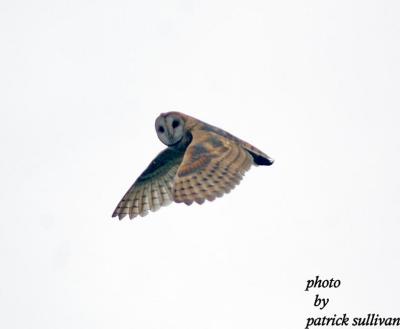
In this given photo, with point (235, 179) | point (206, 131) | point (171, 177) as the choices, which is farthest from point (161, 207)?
point (235, 179)

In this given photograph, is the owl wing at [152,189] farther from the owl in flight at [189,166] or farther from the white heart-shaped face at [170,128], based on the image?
the white heart-shaped face at [170,128]

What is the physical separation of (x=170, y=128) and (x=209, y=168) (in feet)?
7.93

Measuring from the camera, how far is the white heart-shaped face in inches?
885

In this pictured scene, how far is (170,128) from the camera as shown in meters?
22.5

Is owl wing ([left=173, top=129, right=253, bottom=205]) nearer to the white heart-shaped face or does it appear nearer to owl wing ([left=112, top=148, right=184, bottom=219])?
the white heart-shaped face

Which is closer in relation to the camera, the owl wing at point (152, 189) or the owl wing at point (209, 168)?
the owl wing at point (209, 168)

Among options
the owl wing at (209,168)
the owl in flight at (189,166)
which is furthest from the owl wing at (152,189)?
the owl wing at (209,168)

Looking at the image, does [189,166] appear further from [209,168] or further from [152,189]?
[152,189]

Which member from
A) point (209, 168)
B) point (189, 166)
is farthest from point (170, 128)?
point (209, 168)

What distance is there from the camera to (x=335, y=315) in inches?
878

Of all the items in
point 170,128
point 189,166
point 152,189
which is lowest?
point 189,166

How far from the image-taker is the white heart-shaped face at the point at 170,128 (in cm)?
2247

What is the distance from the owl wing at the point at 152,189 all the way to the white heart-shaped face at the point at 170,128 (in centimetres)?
81

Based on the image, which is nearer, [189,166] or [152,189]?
[189,166]
